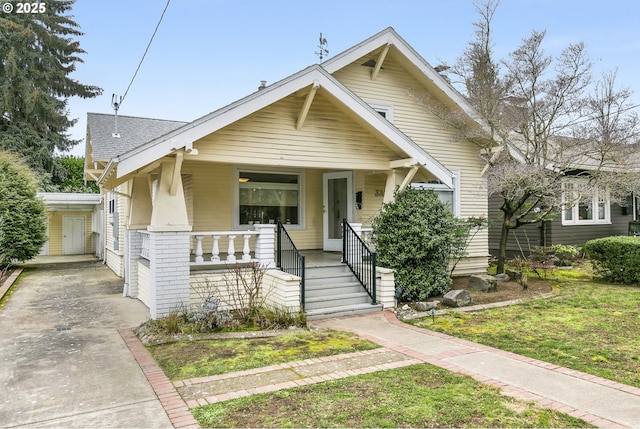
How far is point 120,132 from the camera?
48.2 ft

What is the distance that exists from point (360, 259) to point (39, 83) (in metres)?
33.3

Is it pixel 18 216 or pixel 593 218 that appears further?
pixel 593 218

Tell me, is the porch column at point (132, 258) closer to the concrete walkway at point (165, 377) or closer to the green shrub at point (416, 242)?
the concrete walkway at point (165, 377)

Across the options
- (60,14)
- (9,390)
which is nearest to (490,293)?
(9,390)

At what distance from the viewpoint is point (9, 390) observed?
4703 millimetres

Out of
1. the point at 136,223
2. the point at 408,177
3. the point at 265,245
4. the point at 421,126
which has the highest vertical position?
the point at 421,126

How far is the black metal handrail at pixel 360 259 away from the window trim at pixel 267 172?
96.6 inches

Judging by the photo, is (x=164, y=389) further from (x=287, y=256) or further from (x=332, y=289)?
(x=332, y=289)

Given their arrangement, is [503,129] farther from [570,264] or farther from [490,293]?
[570,264]

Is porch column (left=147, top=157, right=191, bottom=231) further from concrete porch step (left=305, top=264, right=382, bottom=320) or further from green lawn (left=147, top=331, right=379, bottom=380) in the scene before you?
concrete porch step (left=305, top=264, right=382, bottom=320)

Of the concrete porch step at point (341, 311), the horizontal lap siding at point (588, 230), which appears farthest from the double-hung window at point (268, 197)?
the horizontal lap siding at point (588, 230)

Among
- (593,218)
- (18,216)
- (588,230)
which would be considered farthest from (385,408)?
(593,218)

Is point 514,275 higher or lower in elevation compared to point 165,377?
higher

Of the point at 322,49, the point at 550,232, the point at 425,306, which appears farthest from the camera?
the point at 550,232
